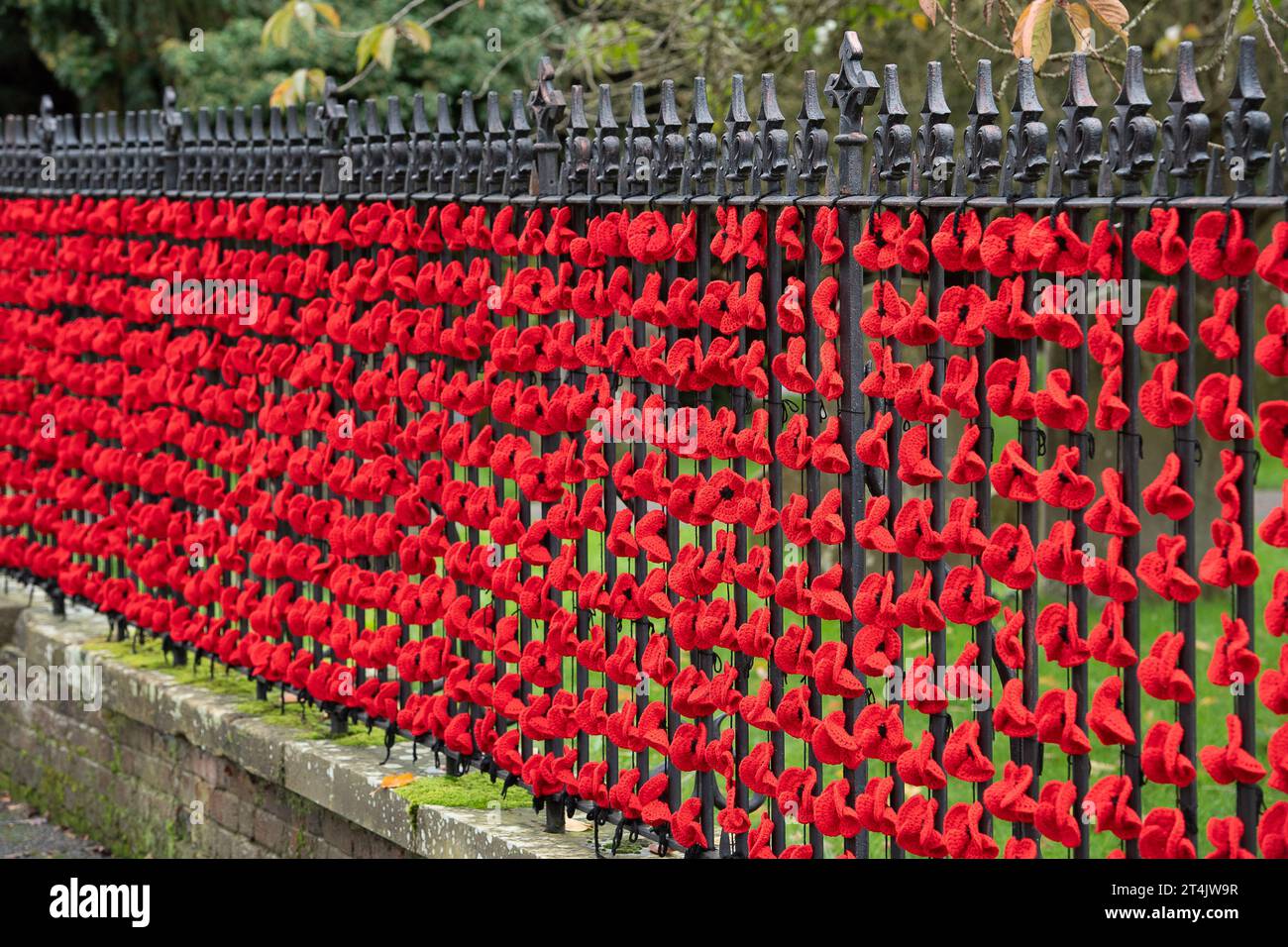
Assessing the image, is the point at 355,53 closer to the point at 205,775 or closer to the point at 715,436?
the point at 205,775

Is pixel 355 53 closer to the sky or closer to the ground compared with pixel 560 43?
closer to the sky

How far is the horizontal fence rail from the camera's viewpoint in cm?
313

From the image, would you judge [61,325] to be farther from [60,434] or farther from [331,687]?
[331,687]

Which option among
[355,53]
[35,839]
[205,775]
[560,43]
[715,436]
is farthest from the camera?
[355,53]

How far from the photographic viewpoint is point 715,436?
402 centimetres

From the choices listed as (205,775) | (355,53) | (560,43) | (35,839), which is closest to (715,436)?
(205,775)

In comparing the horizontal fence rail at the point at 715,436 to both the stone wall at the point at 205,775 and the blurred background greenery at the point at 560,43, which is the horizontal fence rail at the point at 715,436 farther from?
the blurred background greenery at the point at 560,43

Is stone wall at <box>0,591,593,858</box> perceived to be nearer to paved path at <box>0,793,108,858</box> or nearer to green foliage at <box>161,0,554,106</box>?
paved path at <box>0,793,108,858</box>

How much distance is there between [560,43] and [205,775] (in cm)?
1022

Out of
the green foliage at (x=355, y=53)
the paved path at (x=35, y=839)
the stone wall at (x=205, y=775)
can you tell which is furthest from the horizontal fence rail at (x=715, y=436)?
the green foliage at (x=355, y=53)

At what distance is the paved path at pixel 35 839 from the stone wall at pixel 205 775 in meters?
0.05

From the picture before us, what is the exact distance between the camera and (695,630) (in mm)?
4113

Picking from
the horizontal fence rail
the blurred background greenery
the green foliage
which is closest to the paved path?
the horizontal fence rail
